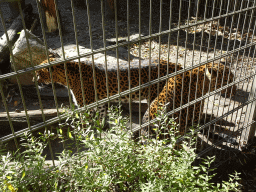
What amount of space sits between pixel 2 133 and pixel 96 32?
495cm

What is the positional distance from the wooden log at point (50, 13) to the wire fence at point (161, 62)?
0.24 m

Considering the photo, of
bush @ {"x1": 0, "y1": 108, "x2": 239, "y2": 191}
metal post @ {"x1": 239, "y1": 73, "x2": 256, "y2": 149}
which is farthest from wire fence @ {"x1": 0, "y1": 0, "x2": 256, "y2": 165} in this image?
bush @ {"x1": 0, "y1": 108, "x2": 239, "y2": 191}

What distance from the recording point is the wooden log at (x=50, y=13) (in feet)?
25.6

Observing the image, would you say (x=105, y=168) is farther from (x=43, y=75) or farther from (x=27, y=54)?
(x=27, y=54)

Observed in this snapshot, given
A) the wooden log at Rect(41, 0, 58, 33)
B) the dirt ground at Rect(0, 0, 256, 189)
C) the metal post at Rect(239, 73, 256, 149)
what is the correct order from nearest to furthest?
the metal post at Rect(239, 73, 256, 149) < the dirt ground at Rect(0, 0, 256, 189) < the wooden log at Rect(41, 0, 58, 33)

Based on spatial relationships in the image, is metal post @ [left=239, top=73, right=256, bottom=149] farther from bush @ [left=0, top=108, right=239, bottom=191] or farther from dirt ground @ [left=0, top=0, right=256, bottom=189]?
bush @ [left=0, top=108, right=239, bottom=191]

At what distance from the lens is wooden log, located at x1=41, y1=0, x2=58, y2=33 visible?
7.79 m

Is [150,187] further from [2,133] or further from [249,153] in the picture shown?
[2,133]

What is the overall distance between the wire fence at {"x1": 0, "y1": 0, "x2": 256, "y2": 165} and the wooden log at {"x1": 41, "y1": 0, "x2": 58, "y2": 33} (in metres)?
0.24

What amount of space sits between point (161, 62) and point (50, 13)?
17.5 feet

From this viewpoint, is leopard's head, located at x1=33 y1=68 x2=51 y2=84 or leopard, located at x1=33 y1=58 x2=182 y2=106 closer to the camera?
leopard, located at x1=33 y1=58 x2=182 y2=106

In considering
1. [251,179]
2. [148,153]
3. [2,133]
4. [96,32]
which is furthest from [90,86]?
[96,32]

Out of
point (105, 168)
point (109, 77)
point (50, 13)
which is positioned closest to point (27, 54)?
point (109, 77)

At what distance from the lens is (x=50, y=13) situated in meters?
8.03
